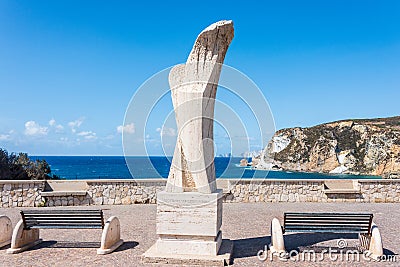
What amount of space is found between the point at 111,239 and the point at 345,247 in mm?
4213

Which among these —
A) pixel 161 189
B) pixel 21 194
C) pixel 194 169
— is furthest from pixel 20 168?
pixel 194 169

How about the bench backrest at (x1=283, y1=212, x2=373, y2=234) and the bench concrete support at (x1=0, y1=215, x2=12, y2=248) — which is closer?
the bench backrest at (x1=283, y1=212, x2=373, y2=234)

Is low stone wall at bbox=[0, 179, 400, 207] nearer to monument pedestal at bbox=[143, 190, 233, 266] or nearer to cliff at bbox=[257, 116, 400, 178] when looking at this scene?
monument pedestal at bbox=[143, 190, 233, 266]

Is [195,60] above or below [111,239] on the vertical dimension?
above

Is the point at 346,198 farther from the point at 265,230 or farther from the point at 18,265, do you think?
the point at 18,265

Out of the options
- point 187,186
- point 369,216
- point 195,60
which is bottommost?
point 369,216

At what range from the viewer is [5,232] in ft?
25.1

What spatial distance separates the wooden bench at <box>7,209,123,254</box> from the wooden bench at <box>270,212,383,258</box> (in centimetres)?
286

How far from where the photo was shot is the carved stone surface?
6730 millimetres

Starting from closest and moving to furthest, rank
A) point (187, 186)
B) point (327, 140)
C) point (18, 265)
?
point (18, 265) → point (187, 186) → point (327, 140)

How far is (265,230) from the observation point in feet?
29.9

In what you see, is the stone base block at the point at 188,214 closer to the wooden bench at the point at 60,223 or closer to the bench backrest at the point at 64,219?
the wooden bench at the point at 60,223

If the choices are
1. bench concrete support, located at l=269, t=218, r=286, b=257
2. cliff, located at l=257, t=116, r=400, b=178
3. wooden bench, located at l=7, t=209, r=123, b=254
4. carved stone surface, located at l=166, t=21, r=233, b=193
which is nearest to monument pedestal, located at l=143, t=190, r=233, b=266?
carved stone surface, located at l=166, t=21, r=233, b=193

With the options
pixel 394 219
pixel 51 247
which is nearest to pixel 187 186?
pixel 51 247
